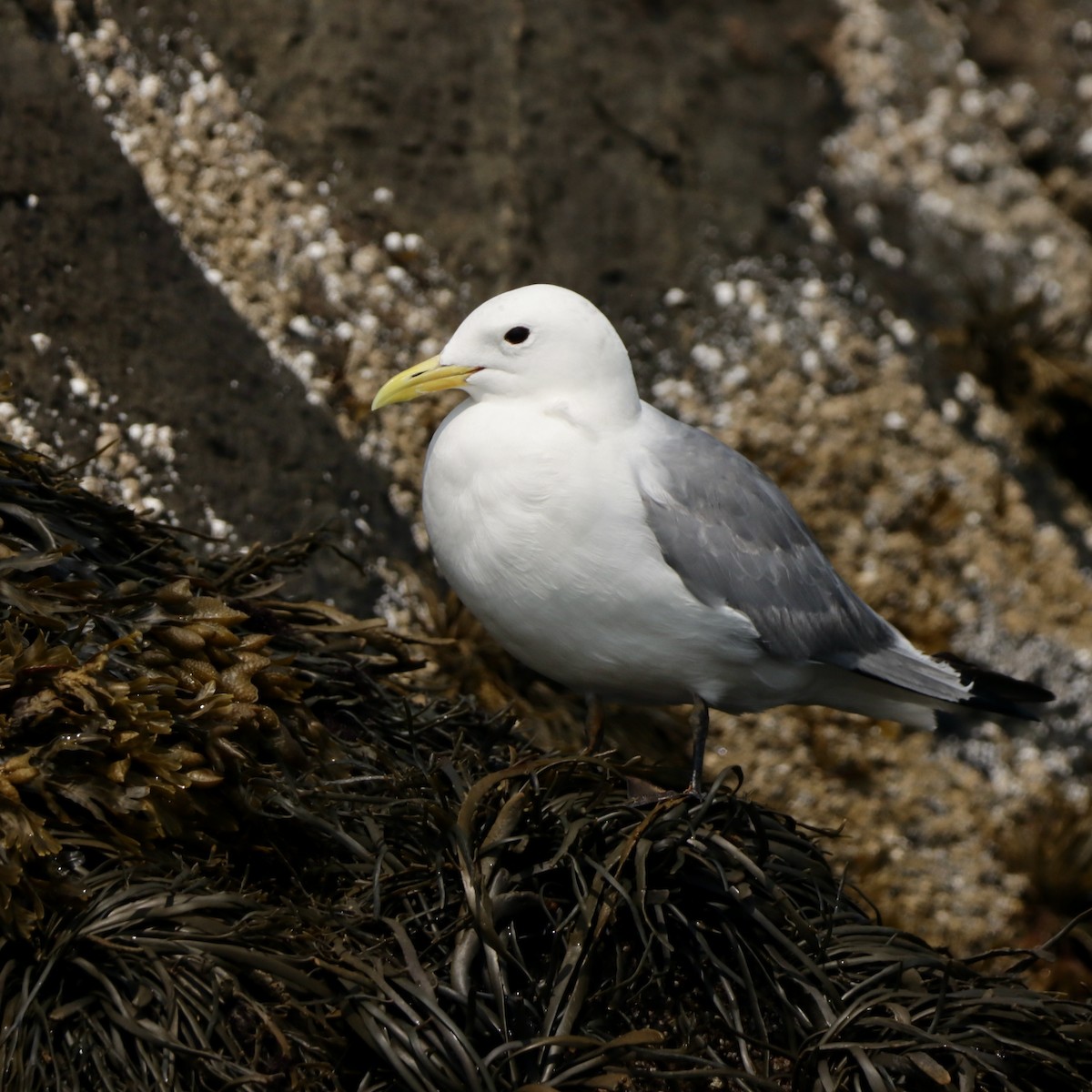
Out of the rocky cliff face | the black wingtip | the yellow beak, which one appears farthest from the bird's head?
the black wingtip

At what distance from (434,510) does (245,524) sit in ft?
3.49

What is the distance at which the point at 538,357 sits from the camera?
10.7 feet

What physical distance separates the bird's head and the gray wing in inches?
7.2

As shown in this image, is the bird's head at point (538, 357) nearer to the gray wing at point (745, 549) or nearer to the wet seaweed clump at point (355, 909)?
the gray wing at point (745, 549)

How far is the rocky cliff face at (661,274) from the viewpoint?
4.13 m

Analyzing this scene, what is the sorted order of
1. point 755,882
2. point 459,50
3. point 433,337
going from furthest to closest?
point 459,50
point 433,337
point 755,882

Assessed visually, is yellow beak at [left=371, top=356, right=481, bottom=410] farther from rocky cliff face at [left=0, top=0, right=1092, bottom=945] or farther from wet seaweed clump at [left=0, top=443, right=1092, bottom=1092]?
rocky cliff face at [left=0, top=0, right=1092, bottom=945]

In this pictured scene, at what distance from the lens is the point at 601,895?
8.63 feet

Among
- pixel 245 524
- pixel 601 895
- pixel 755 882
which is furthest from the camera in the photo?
pixel 245 524

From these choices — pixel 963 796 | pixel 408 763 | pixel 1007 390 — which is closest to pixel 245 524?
pixel 408 763

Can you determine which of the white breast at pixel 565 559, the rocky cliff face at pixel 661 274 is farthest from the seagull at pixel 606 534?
the rocky cliff face at pixel 661 274

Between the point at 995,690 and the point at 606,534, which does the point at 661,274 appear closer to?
the point at 995,690

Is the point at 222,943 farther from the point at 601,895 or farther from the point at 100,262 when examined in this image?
the point at 100,262

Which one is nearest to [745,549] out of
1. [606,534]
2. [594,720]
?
[606,534]
